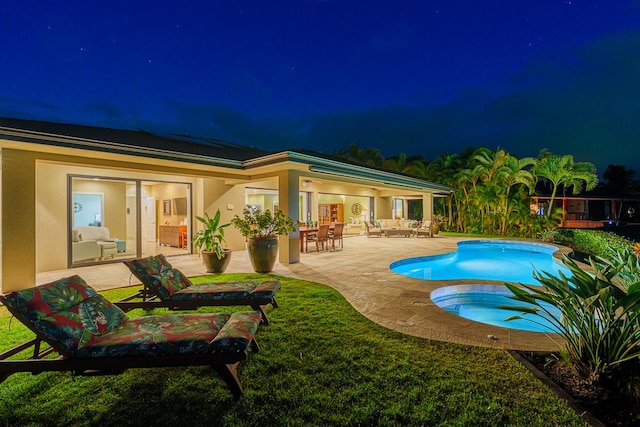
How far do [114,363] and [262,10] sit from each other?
24.4 m

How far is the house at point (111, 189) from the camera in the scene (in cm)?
588

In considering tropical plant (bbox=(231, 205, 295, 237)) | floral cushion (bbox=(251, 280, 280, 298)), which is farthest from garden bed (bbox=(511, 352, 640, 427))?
tropical plant (bbox=(231, 205, 295, 237))

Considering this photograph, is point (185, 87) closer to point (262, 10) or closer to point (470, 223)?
point (262, 10)

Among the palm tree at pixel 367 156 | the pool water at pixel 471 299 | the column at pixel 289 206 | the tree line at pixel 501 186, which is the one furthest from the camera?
the palm tree at pixel 367 156

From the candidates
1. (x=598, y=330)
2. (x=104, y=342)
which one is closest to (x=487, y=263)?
(x=598, y=330)

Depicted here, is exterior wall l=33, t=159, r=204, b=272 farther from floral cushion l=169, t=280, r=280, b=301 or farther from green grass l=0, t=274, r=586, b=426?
green grass l=0, t=274, r=586, b=426

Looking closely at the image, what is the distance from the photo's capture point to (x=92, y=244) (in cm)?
887

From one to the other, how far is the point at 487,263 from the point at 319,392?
10.1m

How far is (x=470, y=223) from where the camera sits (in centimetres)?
1880

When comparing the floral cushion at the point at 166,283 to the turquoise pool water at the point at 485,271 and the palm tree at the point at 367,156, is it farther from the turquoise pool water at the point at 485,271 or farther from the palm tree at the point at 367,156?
the palm tree at the point at 367,156

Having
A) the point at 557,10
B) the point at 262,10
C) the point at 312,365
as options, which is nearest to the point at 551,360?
the point at 312,365

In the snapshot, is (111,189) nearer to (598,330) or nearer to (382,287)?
(382,287)

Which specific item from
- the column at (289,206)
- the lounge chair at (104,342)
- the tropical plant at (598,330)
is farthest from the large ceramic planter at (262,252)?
the tropical plant at (598,330)

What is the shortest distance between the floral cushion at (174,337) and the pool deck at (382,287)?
201cm
